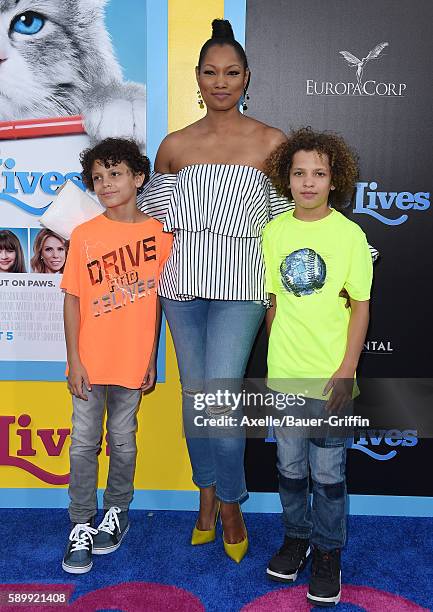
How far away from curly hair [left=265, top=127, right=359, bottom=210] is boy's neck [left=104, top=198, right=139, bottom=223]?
1.65 ft

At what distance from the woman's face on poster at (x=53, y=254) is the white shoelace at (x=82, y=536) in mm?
995

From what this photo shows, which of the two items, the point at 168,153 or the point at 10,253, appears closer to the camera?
the point at 168,153

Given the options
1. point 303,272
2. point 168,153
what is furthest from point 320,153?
point 168,153

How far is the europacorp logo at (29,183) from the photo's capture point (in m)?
2.51

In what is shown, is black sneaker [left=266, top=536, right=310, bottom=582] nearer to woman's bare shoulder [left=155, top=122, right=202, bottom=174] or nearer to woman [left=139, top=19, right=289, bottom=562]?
woman [left=139, top=19, right=289, bottom=562]

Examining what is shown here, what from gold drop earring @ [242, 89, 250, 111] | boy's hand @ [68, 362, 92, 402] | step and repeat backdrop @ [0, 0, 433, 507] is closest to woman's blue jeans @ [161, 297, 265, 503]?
boy's hand @ [68, 362, 92, 402]

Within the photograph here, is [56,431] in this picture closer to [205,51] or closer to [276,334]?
[276,334]

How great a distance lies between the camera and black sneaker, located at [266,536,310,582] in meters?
2.11

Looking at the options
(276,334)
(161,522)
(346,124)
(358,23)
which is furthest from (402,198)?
(161,522)

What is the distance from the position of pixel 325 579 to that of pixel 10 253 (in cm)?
170

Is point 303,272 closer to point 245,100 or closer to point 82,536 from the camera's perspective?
point 245,100

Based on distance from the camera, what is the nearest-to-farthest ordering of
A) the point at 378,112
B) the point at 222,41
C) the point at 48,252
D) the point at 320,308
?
1. the point at 320,308
2. the point at 222,41
3. the point at 378,112
4. the point at 48,252

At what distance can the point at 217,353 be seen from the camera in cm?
210

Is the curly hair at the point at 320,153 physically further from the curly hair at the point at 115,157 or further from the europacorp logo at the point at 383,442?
the europacorp logo at the point at 383,442
